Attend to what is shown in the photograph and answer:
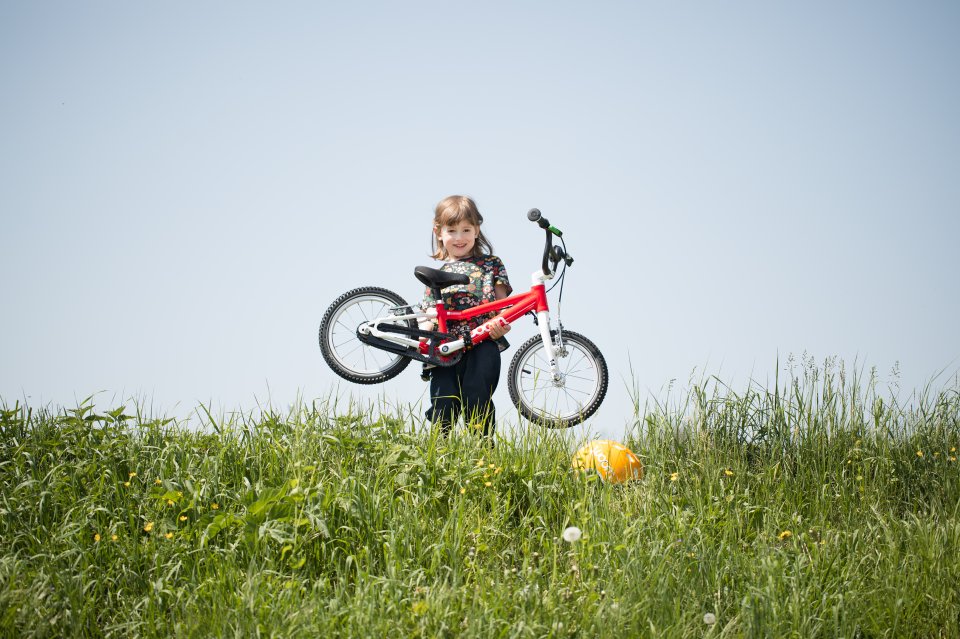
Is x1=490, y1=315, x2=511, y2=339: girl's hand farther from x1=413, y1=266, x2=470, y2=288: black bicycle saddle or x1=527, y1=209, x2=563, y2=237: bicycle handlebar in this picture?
x1=527, y1=209, x2=563, y2=237: bicycle handlebar

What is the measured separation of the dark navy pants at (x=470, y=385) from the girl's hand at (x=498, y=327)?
0.14 m

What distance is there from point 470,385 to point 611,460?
1.52m

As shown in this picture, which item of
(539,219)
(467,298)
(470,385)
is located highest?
(539,219)

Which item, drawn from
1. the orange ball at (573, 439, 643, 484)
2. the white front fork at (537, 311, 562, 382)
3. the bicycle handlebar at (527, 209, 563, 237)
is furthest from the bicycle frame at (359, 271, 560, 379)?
the orange ball at (573, 439, 643, 484)

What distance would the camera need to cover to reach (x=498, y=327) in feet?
20.9

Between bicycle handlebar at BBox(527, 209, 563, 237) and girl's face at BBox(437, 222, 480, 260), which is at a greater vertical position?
bicycle handlebar at BBox(527, 209, 563, 237)

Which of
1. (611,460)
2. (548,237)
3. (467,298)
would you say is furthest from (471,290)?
(611,460)

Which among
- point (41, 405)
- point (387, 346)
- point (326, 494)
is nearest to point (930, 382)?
point (387, 346)

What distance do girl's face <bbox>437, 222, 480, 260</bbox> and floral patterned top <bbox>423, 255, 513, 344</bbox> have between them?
3.5 inches

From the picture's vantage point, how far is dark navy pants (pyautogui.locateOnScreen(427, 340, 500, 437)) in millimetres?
6391

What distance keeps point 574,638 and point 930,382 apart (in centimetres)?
484

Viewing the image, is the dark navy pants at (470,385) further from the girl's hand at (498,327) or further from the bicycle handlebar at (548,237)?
the bicycle handlebar at (548,237)

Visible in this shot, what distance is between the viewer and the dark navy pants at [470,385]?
6.39 metres

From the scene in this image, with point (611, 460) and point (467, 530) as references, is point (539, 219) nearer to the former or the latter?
point (611, 460)
